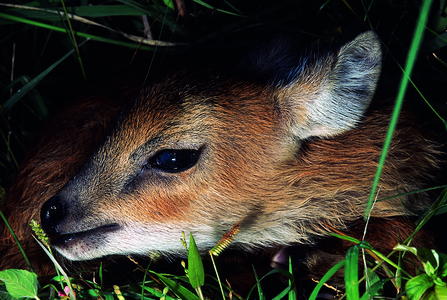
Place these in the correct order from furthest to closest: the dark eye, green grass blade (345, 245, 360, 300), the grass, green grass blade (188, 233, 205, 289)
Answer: the grass < the dark eye < green grass blade (188, 233, 205, 289) < green grass blade (345, 245, 360, 300)

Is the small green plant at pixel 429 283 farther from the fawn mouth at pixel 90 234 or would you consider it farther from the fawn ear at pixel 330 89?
the fawn mouth at pixel 90 234

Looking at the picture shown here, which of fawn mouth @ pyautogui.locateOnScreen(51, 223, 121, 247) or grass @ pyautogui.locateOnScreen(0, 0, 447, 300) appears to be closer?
fawn mouth @ pyautogui.locateOnScreen(51, 223, 121, 247)

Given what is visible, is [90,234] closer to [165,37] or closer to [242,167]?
[242,167]

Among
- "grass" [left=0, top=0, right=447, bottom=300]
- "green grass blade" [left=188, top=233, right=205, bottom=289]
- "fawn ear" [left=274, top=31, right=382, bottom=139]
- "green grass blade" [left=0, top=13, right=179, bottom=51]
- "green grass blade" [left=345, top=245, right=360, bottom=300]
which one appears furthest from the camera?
"green grass blade" [left=0, top=13, right=179, bottom=51]

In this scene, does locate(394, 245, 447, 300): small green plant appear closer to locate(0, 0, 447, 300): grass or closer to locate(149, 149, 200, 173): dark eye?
locate(149, 149, 200, 173): dark eye

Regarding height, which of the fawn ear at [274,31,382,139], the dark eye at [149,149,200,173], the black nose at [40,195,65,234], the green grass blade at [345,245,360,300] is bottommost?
the green grass blade at [345,245,360,300]

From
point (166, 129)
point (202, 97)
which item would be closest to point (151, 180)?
point (166, 129)

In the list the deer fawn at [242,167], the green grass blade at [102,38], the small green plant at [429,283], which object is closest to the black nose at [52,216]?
the deer fawn at [242,167]

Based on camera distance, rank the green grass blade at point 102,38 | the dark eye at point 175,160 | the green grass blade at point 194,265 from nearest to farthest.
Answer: the green grass blade at point 194,265, the dark eye at point 175,160, the green grass blade at point 102,38

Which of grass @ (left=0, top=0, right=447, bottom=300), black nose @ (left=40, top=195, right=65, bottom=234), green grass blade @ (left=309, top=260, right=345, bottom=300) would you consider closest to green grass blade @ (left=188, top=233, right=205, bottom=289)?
green grass blade @ (left=309, top=260, right=345, bottom=300)
